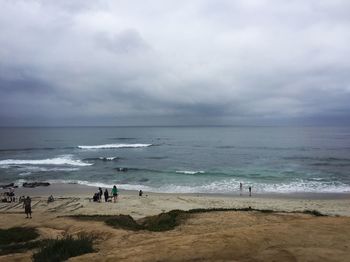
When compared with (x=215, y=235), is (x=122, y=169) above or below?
below

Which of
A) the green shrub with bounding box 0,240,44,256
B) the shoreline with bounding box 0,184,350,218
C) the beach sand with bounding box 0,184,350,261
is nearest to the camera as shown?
the beach sand with bounding box 0,184,350,261

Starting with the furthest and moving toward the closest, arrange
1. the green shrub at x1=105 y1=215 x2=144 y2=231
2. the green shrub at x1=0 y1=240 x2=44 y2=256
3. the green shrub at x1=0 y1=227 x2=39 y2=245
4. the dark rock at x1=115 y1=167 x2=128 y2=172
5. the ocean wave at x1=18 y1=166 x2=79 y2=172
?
1. the ocean wave at x1=18 y1=166 x2=79 y2=172
2. the dark rock at x1=115 y1=167 x2=128 y2=172
3. the green shrub at x1=105 y1=215 x2=144 y2=231
4. the green shrub at x1=0 y1=227 x2=39 y2=245
5. the green shrub at x1=0 y1=240 x2=44 y2=256

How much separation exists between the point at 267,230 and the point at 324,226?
254cm

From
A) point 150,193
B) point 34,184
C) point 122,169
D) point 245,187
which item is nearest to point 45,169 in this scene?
point 122,169

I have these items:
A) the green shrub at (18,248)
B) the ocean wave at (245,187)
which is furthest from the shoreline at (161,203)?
the green shrub at (18,248)

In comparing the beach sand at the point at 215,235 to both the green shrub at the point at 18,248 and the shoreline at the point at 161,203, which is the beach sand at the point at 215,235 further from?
the green shrub at the point at 18,248

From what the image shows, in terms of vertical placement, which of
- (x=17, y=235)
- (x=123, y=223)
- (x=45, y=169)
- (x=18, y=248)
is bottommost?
(x=45, y=169)

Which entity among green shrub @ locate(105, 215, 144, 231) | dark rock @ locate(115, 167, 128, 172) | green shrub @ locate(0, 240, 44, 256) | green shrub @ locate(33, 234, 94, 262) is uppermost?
green shrub @ locate(33, 234, 94, 262)

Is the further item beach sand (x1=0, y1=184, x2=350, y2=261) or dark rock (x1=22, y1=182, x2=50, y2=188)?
dark rock (x1=22, y1=182, x2=50, y2=188)

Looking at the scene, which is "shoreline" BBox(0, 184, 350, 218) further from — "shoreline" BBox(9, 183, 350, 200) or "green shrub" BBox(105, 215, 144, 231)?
"green shrub" BBox(105, 215, 144, 231)

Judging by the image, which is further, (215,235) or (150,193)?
(150,193)

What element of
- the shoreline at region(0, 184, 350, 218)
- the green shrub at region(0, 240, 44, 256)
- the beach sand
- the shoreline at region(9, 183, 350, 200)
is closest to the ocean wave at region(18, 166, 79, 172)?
the shoreline at region(9, 183, 350, 200)

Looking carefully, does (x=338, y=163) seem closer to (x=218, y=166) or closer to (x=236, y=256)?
(x=218, y=166)

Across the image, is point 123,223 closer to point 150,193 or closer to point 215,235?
point 215,235
